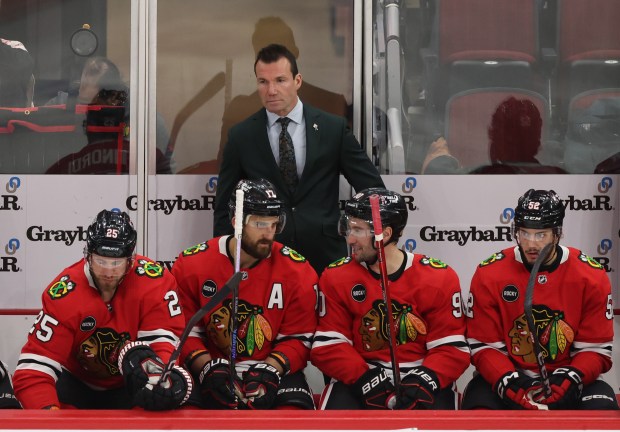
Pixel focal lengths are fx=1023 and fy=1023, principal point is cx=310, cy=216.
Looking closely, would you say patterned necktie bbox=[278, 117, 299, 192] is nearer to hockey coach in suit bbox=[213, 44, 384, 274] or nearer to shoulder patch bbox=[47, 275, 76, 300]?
hockey coach in suit bbox=[213, 44, 384, 274]

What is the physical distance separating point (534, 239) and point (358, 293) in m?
0.66

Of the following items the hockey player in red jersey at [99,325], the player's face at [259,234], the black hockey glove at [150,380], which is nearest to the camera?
the black hockey glove at [150,380]

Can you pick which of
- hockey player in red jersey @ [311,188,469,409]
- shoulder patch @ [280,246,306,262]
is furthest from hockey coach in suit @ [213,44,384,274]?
hockey player in red jersey @ [311,188,469,409]

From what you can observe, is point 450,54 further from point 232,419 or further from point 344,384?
point 232,419

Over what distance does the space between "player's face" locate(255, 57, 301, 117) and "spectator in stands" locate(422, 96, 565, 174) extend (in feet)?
2.58

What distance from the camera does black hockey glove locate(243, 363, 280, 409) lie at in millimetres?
3488

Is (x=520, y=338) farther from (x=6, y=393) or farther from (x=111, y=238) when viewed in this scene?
(x=6, y=393)

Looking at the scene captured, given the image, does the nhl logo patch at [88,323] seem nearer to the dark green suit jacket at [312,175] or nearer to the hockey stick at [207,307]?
the hockey stick at [207,307]

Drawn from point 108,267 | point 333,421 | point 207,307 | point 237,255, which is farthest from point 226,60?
point 333,421

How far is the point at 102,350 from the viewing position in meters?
3.60

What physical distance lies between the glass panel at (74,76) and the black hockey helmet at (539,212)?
6.57ft

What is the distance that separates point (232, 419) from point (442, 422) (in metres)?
0.49

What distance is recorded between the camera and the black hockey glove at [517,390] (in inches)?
138

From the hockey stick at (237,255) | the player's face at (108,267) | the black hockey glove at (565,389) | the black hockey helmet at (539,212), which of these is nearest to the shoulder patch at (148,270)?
the player's face at (108,267)
